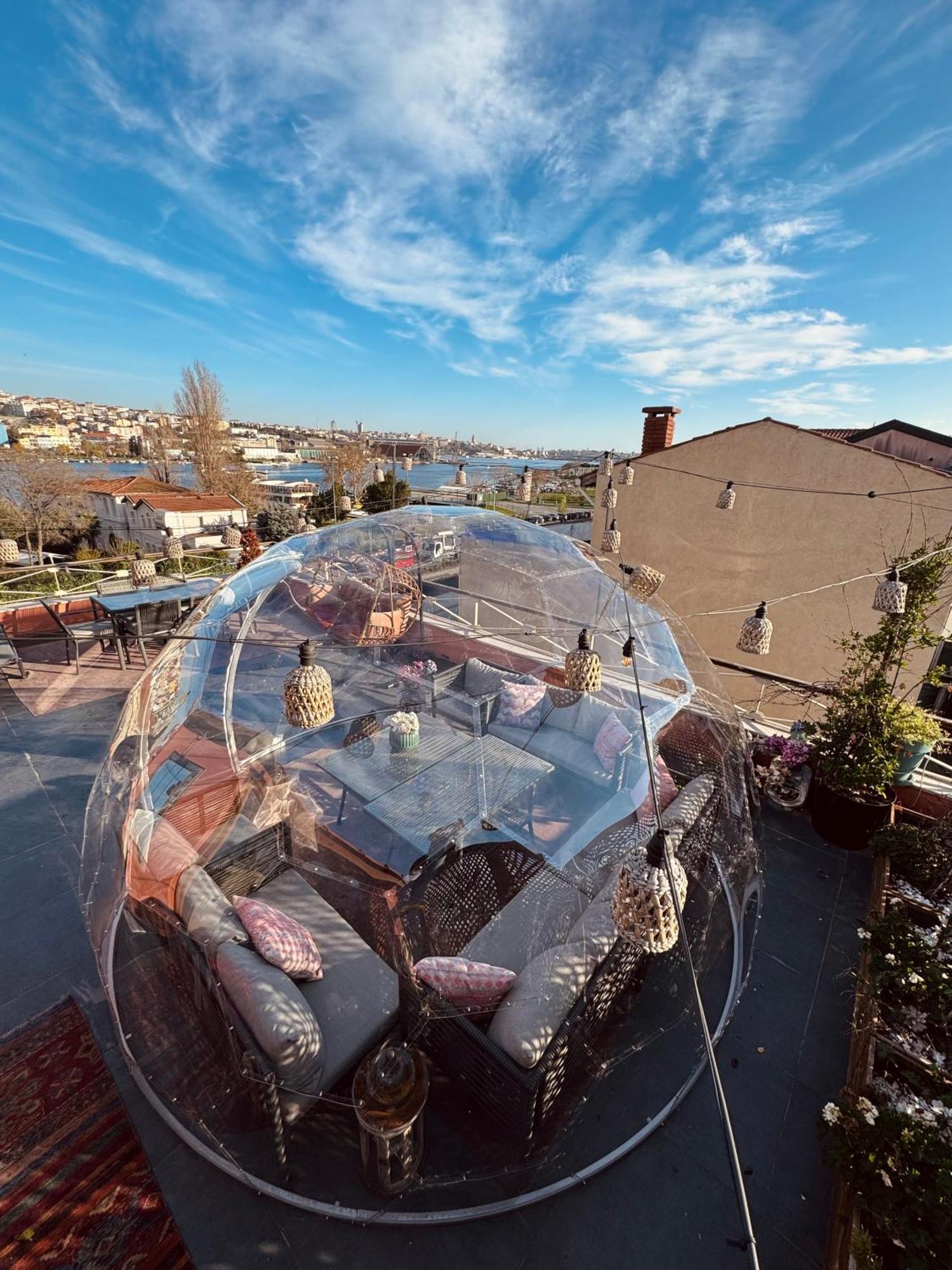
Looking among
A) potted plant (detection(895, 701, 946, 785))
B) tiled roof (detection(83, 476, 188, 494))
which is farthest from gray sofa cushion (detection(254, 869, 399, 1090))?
tiled roof (detection(83, 476, 188, 494))

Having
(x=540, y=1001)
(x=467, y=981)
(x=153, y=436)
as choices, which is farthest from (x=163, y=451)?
(x=540, y=1001)

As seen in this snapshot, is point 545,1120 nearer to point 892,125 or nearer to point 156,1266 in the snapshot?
point 156,1266

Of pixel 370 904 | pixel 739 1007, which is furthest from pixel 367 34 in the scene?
pixel 739 1007

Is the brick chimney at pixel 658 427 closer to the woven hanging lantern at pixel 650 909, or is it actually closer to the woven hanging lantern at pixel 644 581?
the woven hanging lantern at pixel 644 581

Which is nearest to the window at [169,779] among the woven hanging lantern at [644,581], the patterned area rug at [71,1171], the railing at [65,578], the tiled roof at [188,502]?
the patterned area rug at [71,1171]

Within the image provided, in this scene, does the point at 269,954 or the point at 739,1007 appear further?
the point at 739,1007

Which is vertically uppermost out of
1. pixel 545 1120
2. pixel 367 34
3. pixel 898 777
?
pixel 367 34

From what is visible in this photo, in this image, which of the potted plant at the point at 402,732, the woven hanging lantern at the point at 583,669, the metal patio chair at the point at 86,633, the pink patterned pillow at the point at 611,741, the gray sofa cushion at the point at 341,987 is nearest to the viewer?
the gray sofa cushion at the point at 341,987

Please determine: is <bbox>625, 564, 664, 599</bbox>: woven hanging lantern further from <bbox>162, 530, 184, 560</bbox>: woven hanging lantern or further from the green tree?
the green tree
